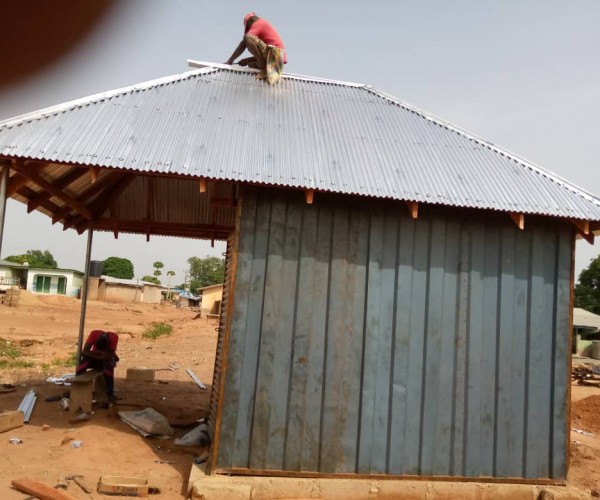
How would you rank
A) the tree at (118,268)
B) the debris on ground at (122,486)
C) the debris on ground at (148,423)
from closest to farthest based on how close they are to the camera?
the debris on ground at (122,486), the debris on ground at (148,423), the tree at (118,268)

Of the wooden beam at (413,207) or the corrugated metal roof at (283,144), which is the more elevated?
the corrugated metal roof at (283,144)

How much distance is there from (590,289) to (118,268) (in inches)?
2598

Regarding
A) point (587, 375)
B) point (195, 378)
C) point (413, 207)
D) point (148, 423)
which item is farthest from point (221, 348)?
point (587, 375)

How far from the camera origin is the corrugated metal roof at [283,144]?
5.75 meters

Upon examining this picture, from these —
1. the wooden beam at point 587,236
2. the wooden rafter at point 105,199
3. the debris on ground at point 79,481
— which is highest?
the wooden rafter at point 105,199

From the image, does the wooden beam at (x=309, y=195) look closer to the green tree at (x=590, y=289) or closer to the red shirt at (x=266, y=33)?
the red shirt at (x=266, y=33)

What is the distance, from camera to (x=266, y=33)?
834 cm

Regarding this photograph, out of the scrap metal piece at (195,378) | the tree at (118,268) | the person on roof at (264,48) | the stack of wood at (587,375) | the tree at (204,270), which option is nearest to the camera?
the person on roof at (264,48)

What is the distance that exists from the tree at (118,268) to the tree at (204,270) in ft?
56.3

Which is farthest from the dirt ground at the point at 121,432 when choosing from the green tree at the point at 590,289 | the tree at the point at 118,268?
the tree at the point at 118,268

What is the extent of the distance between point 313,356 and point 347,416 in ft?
2.62

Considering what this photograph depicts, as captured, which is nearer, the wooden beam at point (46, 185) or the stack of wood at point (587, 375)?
the wooden beam at point (46, 185)

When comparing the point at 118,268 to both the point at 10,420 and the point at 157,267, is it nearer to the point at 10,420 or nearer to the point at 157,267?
the point at 157,267

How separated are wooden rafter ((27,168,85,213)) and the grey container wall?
294 cm
